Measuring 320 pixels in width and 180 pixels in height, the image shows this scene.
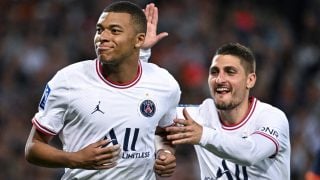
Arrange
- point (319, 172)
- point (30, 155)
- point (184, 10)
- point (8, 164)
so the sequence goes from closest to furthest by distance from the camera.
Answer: point (30, 155), point (319, 172), point (8, 164), point (184, 10)

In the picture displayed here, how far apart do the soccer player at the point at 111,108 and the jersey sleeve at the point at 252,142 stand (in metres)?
0.31

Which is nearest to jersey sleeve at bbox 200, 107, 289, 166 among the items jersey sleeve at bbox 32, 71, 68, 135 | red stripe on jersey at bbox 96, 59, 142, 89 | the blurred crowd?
red stripe on jersey at bbox 96, 59, 142, 89

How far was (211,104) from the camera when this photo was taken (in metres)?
6.56

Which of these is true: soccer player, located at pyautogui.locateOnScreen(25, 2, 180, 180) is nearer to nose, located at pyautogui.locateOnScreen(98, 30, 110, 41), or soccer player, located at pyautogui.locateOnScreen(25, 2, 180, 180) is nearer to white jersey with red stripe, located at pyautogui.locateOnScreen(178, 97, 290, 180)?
nose, located at pyautogui.locateOnScreen(98, 30, 110, 41)

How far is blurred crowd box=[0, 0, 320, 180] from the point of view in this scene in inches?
435

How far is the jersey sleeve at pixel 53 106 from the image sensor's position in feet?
18.1

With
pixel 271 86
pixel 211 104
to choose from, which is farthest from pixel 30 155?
pixel 271 86

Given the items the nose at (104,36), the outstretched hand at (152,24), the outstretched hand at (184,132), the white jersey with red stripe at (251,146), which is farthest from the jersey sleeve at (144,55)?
the outstretched hand at (184,132)

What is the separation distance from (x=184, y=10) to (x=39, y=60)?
2635 mm

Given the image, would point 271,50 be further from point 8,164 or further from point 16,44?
point 8,164

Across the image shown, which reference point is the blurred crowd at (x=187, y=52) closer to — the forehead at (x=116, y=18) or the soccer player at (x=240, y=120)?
the soccer player at (x=240, y=120)

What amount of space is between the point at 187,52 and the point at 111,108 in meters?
7.01

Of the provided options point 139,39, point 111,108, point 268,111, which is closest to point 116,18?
point 139,39

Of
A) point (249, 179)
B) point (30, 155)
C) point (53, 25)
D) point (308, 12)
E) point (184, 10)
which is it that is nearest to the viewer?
point (30, 155)
